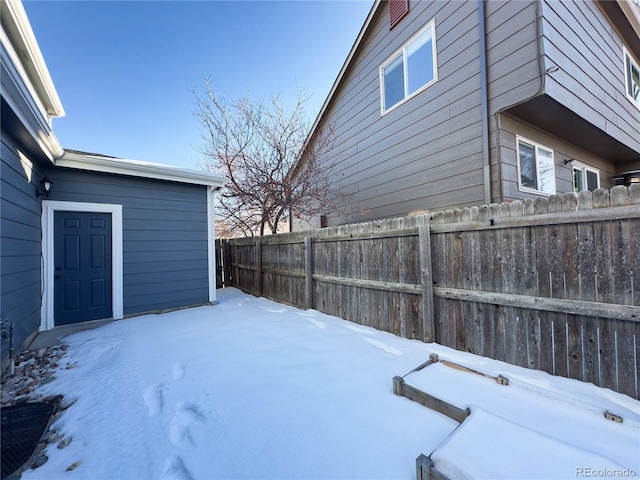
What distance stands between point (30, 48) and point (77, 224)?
2.41 meters

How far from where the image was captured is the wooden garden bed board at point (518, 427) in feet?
4.34

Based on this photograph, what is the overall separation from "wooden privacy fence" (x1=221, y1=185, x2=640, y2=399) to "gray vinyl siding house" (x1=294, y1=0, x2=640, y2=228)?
65.7 inches

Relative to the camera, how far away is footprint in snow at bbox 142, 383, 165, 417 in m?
2.07

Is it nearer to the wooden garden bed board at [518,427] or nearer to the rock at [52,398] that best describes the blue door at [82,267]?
the rock at [52,398]

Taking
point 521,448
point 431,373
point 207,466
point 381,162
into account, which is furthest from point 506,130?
point 207,466

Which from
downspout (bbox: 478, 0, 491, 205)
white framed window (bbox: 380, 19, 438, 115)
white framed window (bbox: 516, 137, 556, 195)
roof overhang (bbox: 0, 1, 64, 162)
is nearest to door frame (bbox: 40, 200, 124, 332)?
roof overhang (bbox: 0, 1, 64, 162)

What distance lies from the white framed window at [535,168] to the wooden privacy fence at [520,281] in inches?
86.4

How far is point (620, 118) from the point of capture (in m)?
5.23

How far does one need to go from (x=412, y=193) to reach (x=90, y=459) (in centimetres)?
533

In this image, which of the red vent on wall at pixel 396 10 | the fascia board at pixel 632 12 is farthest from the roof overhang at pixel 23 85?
the fascia board at pixel 632 12

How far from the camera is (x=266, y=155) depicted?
7359 millimetres

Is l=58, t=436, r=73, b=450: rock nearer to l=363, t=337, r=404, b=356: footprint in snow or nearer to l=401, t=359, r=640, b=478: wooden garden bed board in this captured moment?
l=401, t=359, r=640, b=478: wooden garden bed board

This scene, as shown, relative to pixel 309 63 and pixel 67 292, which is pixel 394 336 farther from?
pixel 309 63

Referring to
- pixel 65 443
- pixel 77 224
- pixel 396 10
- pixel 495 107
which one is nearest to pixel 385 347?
pixel 65 443
